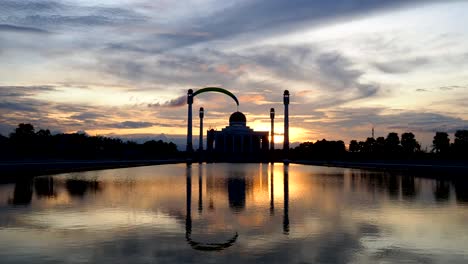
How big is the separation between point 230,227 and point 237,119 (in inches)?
5273

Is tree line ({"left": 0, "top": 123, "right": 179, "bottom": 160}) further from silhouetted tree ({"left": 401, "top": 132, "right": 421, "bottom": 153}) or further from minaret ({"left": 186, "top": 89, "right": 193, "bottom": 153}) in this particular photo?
silhouetted tree ({"left": 401, "top": 132, "right": 421, "bottom": 153})

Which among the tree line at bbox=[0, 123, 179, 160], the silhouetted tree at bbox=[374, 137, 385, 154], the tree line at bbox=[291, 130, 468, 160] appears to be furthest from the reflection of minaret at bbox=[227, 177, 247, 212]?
the silhouetted tree at bbox=[374, 137, 385, 154]

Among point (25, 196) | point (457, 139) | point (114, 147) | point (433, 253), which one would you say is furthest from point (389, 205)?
point (114, 147)

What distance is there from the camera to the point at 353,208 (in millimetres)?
23578

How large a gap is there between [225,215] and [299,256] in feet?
25.7

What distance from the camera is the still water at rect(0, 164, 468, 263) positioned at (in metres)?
13.5

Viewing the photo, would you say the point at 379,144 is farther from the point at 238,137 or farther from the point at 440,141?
the point at 238,137

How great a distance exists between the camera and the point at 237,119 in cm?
15175

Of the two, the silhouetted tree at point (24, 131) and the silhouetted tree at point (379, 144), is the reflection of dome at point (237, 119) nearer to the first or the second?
the silhouetted tree at point (379, 144)

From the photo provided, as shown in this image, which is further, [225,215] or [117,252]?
[225,215]

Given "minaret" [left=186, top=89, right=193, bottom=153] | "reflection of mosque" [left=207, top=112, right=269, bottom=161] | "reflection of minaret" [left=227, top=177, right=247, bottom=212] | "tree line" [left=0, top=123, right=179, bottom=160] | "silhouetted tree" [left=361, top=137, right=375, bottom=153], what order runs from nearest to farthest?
"reflection of minaret" [left=227, top=177, right=247, bottom=212], "tree line" [left=0, top=123, right=179, bottom=160], "minaret" [left=186, top=89, right=193, bottom=153], "silhouetted tree" [left=361, top=137, right=375, bottom=153], "reflection of mosque" [left=207, top=112, right=269, bottom=161]

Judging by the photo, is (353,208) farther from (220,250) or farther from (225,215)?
(220,250)

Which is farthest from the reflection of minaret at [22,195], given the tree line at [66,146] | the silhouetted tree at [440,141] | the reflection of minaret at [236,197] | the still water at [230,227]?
the silhouetted tree at [440,141]

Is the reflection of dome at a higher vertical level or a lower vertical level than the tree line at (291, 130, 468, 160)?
higher
